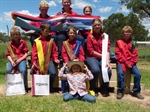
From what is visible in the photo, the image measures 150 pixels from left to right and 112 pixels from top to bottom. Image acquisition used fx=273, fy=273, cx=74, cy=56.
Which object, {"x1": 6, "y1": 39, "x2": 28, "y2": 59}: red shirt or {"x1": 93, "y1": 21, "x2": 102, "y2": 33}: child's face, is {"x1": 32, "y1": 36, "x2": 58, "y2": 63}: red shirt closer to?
{"x1": 6, "y1": 39, "x2": 28, "y2": 59}: red shirt

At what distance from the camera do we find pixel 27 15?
22.0ft

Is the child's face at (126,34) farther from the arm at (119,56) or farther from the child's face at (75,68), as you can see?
the child's face at (75,68)

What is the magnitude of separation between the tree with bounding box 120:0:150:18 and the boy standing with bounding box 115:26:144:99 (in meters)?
18.8

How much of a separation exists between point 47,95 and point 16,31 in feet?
5.42

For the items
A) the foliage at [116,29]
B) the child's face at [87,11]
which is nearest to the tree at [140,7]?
the child's face at [87,11]

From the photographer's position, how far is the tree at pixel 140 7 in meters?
24.1

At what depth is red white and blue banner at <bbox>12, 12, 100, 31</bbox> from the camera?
6598 mm

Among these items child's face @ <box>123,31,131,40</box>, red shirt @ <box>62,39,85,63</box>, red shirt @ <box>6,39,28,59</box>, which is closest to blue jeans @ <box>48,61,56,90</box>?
red shirt @ <box>62,39,85,63</box>

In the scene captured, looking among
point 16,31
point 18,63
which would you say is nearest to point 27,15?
point 16,31

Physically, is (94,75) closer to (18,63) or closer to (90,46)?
(90,46)

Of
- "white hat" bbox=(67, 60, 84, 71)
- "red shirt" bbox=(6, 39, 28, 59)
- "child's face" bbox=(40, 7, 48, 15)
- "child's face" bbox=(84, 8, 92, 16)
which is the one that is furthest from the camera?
"child's face" bbox=(84, 8, 92, 16)

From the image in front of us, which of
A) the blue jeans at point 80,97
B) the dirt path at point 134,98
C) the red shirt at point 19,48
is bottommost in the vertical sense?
the dirt path at point 134,98

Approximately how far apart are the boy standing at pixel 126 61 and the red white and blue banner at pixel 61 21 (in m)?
1.06

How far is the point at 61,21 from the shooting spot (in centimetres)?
674
